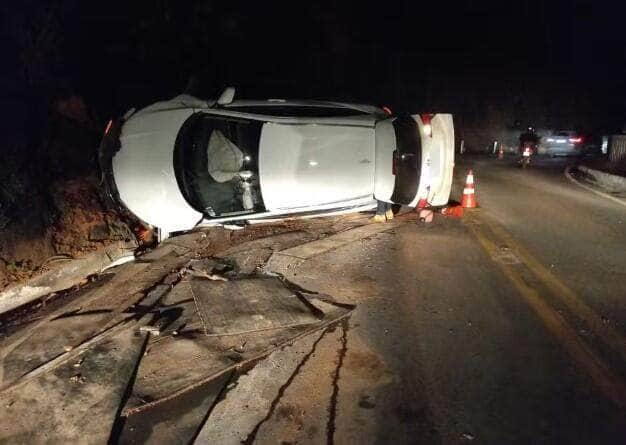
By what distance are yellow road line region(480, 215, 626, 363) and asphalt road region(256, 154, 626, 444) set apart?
0.02 m

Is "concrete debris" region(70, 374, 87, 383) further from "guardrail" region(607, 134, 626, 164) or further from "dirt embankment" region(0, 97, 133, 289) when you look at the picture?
"guardrail" region(607, 134, 626, 164)

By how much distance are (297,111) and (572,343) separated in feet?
15.3

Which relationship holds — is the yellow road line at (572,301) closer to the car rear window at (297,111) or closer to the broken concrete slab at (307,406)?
the broken concrete slab at (307,406)

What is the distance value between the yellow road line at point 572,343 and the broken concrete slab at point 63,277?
17.9 ft

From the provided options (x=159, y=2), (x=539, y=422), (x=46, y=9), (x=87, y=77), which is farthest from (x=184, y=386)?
(x=159, y=2)

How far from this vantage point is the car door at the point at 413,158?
266 inches

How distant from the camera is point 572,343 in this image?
4.05 metres

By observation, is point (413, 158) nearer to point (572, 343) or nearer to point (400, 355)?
point (572, 343)

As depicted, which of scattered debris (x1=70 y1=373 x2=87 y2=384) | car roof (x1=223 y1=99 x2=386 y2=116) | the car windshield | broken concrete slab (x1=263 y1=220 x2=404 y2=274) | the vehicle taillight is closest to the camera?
scattered debris (x1=70 y1=373 x2=87 y2=384)

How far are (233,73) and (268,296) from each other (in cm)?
1614

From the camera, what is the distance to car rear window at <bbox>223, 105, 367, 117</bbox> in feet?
22.2

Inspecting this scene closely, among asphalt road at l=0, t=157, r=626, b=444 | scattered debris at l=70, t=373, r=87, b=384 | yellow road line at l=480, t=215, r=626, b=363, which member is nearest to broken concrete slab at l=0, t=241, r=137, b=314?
asphalt road at l=0, t=157, r=626, b=444

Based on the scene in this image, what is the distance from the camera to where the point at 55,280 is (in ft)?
23.0

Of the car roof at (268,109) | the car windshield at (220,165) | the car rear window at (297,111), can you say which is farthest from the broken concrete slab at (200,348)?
the car rear window at (297,111)
